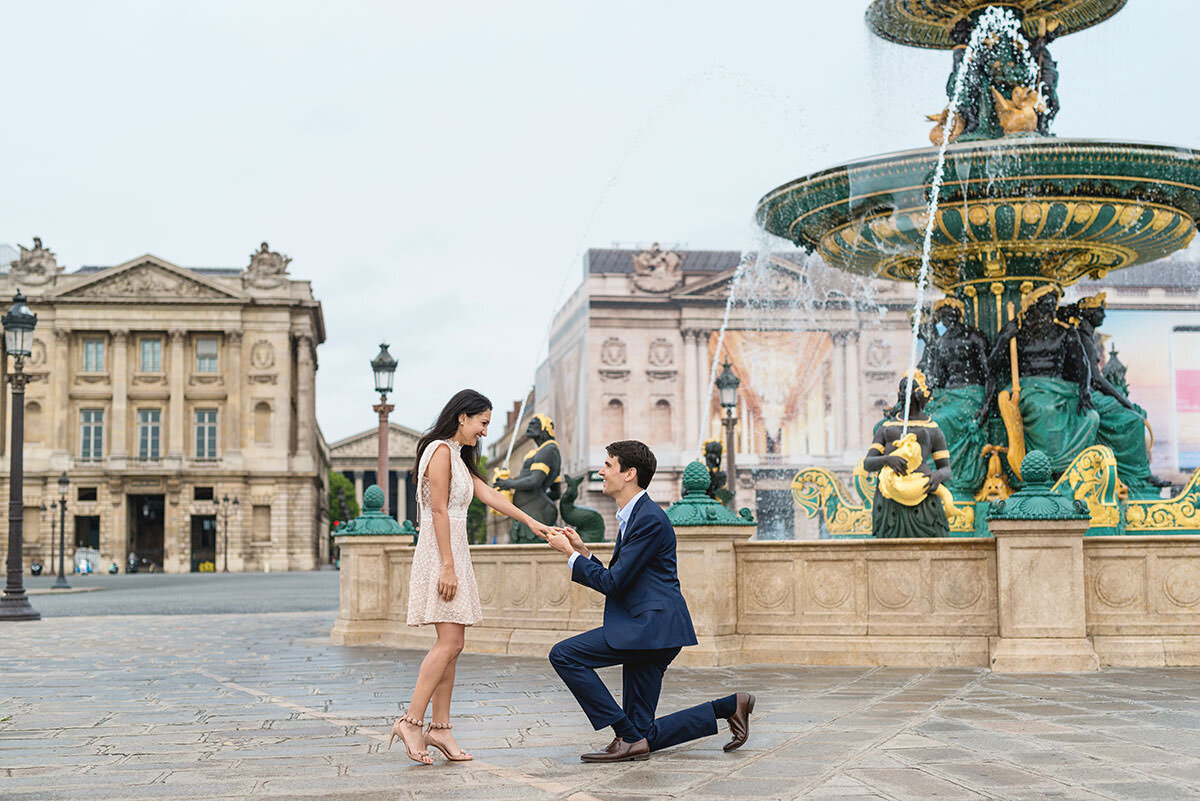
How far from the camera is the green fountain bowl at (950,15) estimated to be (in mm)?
12836

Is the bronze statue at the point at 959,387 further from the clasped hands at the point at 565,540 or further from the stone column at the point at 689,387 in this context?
the stone column at the point at 689,387

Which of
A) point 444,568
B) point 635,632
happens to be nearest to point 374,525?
point 444,568

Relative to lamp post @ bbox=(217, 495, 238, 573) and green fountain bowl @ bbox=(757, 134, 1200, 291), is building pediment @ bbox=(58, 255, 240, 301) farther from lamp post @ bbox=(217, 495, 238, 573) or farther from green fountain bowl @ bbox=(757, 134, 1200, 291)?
green fountain bowl @ bbox=(757, 134, 1200, 291)

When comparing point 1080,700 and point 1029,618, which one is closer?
point 1080,700

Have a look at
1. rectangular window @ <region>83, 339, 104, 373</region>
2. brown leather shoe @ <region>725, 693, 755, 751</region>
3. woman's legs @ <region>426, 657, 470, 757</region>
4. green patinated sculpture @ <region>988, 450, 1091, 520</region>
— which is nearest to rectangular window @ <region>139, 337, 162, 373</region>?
rectangular window @ <region>83, 339, 104, 373</region>

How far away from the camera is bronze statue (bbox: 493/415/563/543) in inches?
441

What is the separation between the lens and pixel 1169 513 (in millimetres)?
11234

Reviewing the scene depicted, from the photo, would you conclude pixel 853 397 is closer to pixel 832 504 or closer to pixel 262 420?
pixel 262 420

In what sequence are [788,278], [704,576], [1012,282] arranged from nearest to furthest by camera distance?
[704,576] → [1012,282] → [788,278]

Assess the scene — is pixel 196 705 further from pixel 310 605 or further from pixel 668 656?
pixel 310 605

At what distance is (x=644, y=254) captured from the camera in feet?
241

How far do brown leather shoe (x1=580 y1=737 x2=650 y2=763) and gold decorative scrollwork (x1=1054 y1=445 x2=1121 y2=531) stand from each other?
6822 mm

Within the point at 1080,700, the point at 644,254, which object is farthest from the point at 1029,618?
the point at 644,254

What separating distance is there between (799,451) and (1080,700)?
61395 mm
